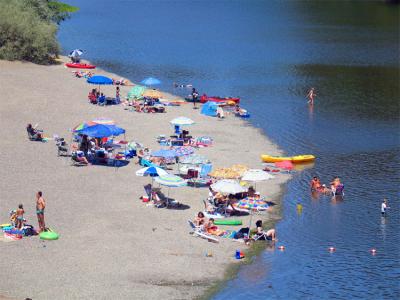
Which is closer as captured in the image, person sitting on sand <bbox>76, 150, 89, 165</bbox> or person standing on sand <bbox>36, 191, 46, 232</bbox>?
person standing on sand <bbox>36, 191, 46, 232</bbox>

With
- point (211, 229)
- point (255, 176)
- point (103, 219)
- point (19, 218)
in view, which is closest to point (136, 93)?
point (255, 176)

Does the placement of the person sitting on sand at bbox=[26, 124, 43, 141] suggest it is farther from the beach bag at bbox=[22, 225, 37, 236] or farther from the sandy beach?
the beach bag at bbox=[22, 225, 37, 236]

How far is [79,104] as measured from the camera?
228 ft

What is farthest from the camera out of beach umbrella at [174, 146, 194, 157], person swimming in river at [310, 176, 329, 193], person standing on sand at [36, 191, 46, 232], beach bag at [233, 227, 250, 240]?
beach umbrella at [174, 146, 194, 157]

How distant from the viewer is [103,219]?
4203cm

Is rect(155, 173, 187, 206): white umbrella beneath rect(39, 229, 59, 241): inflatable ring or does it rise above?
above

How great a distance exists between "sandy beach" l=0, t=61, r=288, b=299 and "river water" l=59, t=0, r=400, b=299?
2244 mm

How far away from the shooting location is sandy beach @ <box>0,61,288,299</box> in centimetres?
3469

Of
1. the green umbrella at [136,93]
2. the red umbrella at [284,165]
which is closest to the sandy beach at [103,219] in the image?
the red umbrella at [284,165]

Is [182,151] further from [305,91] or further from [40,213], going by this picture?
[305,91]

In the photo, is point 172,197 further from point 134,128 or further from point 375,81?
point 375,81

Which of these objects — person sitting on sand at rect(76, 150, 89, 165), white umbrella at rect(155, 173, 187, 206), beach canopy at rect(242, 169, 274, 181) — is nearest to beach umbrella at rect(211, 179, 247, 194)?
beach canopy at rect(242, 169, 274, 181)

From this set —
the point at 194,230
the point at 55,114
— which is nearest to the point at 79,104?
the point at 55,114

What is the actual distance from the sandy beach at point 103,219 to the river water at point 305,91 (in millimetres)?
2244
